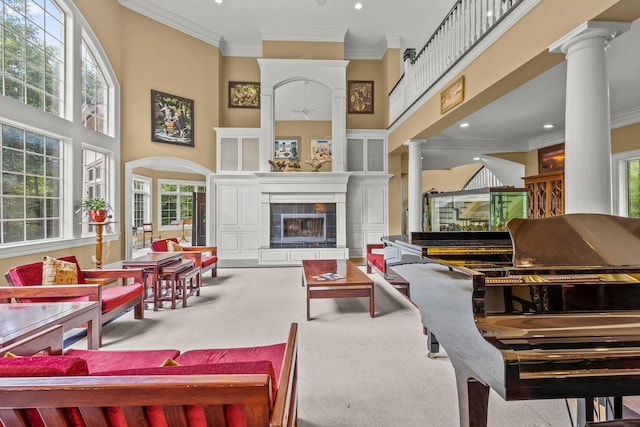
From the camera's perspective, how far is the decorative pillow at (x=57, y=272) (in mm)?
2945

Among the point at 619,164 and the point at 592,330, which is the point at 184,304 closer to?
the point at 592,330

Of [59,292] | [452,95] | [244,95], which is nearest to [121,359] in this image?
[59,292]

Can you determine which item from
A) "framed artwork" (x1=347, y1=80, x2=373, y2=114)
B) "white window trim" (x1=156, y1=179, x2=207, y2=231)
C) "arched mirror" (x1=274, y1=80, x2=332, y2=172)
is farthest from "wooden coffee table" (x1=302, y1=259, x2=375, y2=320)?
"white window trim" (x1=156, y1=179, x2=207, y2=231)

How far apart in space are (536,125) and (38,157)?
857 centimetres

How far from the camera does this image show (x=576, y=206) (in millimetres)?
2225

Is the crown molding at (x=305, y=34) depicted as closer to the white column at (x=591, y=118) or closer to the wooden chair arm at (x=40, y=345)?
the white column at (x=591, y=118)

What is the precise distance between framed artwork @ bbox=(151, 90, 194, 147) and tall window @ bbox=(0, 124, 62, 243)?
2.10 metres

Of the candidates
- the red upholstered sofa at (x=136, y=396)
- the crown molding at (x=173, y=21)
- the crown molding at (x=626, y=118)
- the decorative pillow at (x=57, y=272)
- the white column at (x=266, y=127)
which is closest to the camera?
the red upholstered sofa at (x=136, y=396)

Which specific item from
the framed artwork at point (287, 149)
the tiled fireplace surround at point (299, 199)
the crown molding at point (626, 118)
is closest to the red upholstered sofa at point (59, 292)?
the tiled fireplace surround at point (299, 199)

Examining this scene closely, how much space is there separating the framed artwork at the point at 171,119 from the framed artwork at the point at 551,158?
8.25 metres

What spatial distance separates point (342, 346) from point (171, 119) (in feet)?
19.8

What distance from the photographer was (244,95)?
7.55 meters

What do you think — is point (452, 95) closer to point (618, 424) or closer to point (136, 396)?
point (618, 424)

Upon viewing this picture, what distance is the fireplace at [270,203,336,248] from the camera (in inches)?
278
